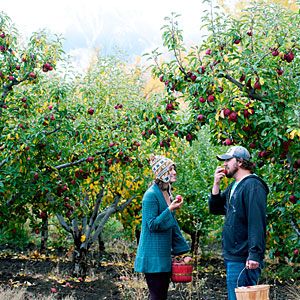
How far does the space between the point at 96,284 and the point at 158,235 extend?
374cm

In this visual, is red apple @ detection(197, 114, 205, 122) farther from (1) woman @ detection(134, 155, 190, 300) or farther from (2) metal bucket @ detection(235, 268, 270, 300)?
(2) metal bucket @ detection(235, 268, 270, 300)

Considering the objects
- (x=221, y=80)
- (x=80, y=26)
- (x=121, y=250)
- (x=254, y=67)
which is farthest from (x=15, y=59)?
(x=80, y=26)

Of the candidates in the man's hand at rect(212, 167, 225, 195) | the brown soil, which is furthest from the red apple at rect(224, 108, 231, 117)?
the brown soil

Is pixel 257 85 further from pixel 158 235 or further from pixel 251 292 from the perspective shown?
pixel 251 292

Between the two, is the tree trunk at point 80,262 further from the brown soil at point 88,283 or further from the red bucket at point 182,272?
the red bucket at point 182,272

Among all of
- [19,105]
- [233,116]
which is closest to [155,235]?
[233,116]

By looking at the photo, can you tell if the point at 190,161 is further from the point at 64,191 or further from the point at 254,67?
the point at 254,67

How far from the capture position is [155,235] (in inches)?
139

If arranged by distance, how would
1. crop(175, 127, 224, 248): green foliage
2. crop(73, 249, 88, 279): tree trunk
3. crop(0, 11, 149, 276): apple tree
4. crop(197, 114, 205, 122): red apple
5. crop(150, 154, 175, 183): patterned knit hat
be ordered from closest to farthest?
1. crop(150, 154, 175, 183): patterned knit hat
2. crop(197, 114, 205, 122): red apple
3. crop(0, 11, 149, 276): apple tree
4. crop(73, 249, 88, 279): tree trunk
5. crop(175, 127, 224, 248): green foliage

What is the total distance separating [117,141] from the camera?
6.15 m

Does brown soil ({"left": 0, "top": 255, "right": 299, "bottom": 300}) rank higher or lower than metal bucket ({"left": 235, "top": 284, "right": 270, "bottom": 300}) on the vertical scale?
higher

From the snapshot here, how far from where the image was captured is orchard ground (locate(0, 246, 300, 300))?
19.8 feet

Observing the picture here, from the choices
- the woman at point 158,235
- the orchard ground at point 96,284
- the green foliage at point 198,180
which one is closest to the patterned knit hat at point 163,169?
the woman at point 158,235

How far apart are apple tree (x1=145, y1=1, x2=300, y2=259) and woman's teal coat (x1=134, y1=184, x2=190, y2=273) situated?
90 centimetres
